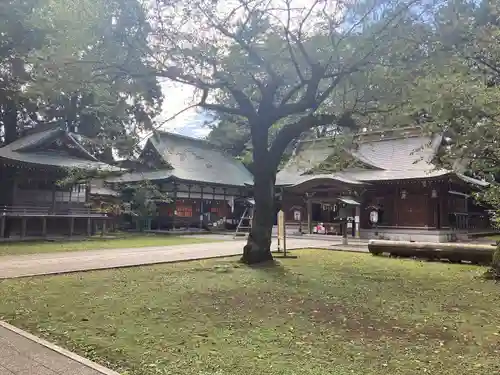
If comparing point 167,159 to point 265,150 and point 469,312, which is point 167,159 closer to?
point 265,150

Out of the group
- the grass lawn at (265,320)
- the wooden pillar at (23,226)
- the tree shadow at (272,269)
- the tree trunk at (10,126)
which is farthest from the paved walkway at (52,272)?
the tree trunk at (10,126)

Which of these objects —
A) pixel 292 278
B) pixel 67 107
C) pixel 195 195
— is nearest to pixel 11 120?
pixel 67 107

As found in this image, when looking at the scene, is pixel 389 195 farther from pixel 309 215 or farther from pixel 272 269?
pixel 272 269

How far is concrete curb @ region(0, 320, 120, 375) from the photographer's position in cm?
398

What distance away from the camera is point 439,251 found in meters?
13.9

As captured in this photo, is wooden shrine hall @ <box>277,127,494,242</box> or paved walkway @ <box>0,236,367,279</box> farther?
wooden shrine hall @ <box>277,127,494,242</box>

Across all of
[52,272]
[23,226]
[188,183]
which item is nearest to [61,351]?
[52,272]

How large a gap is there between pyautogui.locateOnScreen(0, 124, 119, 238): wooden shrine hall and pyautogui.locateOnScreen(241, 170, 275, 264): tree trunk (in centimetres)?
1136

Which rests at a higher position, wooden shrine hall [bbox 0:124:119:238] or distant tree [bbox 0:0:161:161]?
distant tree [bbox 0:0:161:161]

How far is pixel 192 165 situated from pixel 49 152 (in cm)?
1105

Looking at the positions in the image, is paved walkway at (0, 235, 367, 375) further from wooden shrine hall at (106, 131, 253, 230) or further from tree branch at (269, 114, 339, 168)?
wooden shrine hall at (106, 131, 253, 230)

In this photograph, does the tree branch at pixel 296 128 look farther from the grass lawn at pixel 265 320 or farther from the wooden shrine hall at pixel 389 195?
the wooden shrine hall at pixel 389 195

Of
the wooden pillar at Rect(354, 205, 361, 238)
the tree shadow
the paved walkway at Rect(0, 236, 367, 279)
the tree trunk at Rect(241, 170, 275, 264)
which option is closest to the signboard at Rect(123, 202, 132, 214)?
the paved walkway at Rect(0, 236, 367, 279)

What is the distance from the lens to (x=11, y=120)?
33844mm
